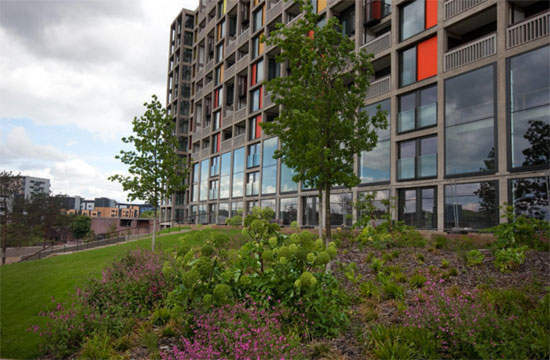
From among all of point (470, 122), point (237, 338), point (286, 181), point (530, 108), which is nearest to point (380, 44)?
point (470, 122)

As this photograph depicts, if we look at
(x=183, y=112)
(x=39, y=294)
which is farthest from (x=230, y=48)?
(x=39, y=294)

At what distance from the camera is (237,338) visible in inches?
170

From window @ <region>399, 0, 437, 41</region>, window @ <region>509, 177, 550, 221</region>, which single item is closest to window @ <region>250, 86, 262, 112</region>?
window @ <region>399, 0, 437, 41</region>

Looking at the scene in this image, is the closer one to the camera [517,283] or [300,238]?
[300,238]

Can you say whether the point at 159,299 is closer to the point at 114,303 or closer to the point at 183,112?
the point at 114,303

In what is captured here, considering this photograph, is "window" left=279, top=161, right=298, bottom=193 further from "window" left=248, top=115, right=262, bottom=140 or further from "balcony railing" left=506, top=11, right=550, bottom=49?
"balcony railing" left=506, top=11, right=550, bottom=49

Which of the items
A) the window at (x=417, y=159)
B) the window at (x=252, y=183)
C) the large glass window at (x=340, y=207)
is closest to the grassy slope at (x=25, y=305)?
the large glass window at (x=340, y=207)

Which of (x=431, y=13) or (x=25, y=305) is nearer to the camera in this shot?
(x=25, y=305)

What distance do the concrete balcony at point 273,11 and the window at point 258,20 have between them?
211 centimetres

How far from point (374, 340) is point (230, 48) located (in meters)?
38.4

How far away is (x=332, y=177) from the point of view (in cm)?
1113

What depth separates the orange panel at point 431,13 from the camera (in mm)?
18375

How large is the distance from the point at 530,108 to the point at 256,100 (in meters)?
23.1

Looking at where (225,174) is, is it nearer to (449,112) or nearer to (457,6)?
(449,112)
